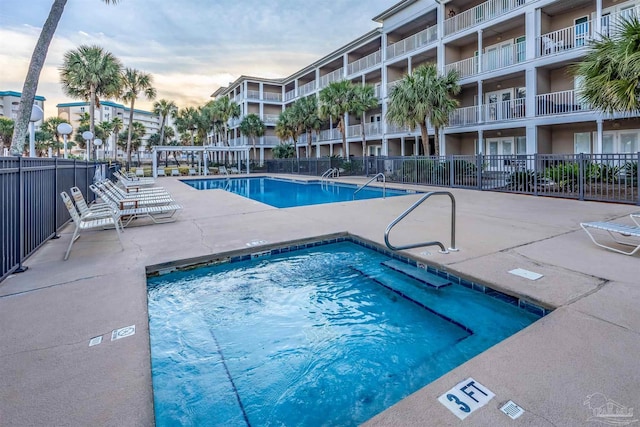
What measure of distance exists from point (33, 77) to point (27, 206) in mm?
5591

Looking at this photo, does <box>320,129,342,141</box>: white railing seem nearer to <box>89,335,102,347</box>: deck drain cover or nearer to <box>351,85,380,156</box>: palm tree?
<box>351,85,380,156</box>: palm tree

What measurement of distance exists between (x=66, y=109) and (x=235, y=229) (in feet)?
397

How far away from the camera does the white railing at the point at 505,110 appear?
18250 millimetres

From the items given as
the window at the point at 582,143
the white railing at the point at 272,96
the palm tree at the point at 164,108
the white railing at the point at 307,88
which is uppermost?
the palm tree at the point at 164,108

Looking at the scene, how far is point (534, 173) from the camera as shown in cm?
1300

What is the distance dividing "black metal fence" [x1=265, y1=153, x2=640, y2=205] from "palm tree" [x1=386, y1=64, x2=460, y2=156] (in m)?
1.57

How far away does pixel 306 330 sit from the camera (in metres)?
3.82

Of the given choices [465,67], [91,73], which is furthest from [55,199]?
[91,73]

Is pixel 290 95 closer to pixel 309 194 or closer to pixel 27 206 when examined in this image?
pixel 309 194

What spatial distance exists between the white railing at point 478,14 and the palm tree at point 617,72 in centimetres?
1153

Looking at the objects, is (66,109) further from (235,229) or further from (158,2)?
(235,229)

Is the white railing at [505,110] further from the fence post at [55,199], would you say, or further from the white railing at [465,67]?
the fence post at [55,199]

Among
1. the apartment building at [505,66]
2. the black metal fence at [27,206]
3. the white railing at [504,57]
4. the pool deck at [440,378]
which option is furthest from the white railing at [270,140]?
the pool deck at [440,378]

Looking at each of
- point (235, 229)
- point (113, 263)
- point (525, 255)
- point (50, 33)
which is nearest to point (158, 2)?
point (50, 33)
